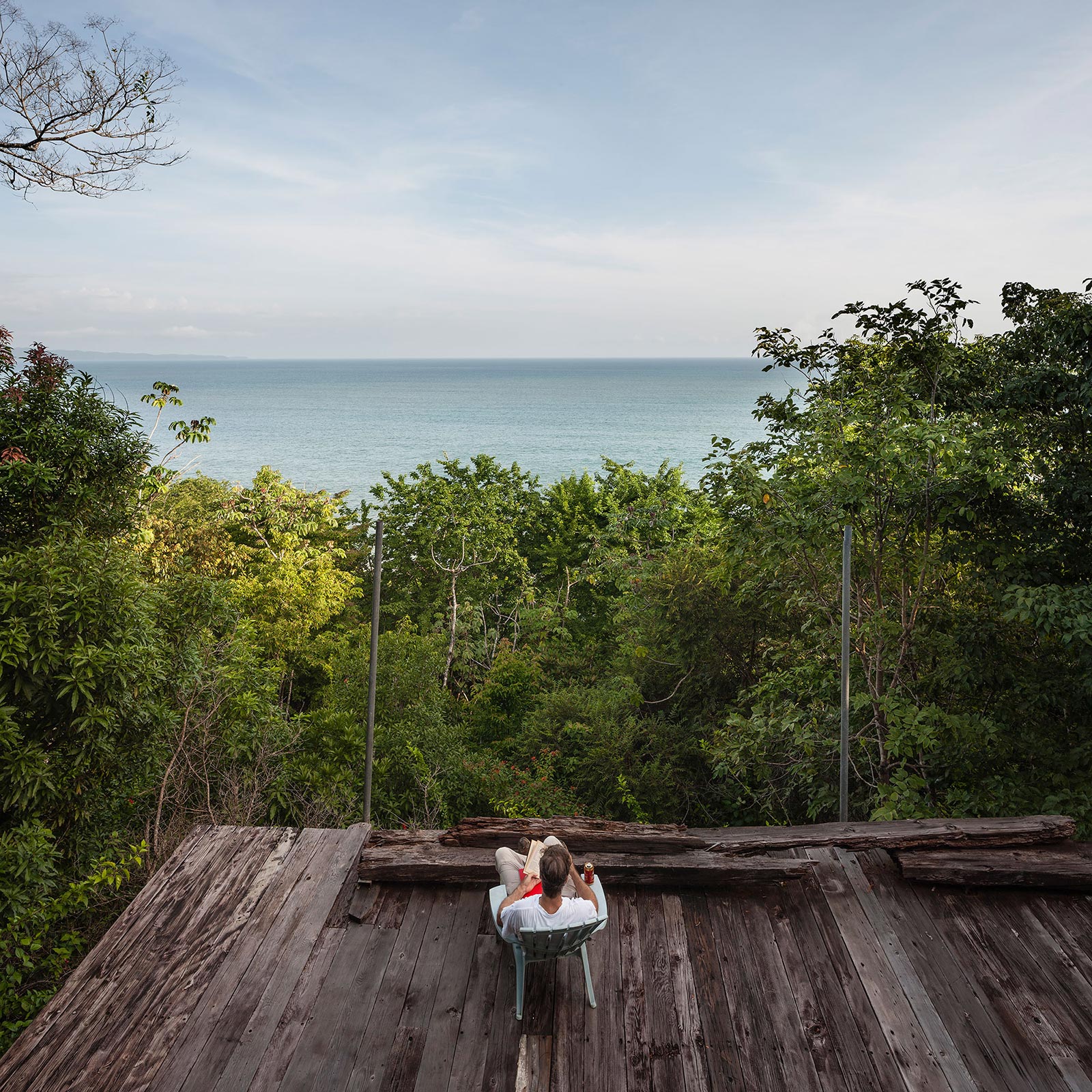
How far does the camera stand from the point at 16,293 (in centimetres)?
1449

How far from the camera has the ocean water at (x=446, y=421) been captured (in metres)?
46.1

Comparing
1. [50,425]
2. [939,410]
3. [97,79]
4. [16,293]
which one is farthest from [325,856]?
[16,293]

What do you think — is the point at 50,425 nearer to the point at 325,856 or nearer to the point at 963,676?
the point at 325,856

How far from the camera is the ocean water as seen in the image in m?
46.1

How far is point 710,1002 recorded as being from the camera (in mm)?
2393

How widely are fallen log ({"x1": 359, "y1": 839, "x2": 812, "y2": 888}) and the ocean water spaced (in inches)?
676

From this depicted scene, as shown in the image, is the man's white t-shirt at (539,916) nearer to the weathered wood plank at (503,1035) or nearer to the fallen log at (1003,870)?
the weathered wood plank at (503,1035)

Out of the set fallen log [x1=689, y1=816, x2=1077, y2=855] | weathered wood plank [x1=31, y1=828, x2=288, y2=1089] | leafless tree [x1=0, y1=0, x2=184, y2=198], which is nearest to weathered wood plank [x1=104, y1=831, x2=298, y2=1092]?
weathered wood plank [x1=31, y1=828, x2=288, y2=1089]

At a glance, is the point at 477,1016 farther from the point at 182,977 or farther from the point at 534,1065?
the point at 182,977

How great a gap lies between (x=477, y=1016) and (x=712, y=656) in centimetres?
687

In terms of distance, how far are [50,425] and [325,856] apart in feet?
15.8

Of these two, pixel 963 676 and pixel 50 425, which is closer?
pixel 963 676

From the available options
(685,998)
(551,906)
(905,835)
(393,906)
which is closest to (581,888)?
(551,906)

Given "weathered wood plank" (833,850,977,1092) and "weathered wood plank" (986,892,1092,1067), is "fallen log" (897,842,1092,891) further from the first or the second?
"weathered wood plank" (833,850,977,1092)
